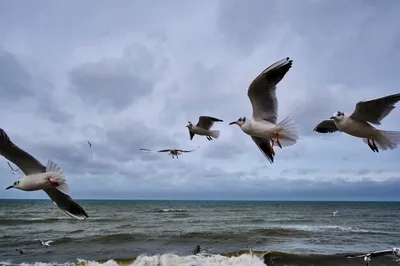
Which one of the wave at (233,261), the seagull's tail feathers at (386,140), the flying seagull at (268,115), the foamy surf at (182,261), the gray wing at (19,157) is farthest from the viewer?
the wave at (233,261)

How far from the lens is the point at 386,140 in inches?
230

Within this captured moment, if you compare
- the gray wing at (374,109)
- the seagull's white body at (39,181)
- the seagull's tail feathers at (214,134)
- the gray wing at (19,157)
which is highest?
the seagull's tail feathers at (214,134)

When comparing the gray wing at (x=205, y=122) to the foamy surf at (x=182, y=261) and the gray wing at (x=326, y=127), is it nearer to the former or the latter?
the gray wing at (x=326, y=127)

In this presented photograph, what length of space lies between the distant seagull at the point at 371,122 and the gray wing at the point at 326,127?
1.01 meters

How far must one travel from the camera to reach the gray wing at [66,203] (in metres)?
5.96

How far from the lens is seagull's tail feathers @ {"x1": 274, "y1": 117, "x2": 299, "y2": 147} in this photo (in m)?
6.40

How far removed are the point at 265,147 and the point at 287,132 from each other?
3.51ft

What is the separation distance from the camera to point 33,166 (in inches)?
224

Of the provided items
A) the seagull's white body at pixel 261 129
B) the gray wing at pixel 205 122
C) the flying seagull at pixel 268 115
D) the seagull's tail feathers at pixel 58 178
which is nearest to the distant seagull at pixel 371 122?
the flying seagull at pixel 268 115

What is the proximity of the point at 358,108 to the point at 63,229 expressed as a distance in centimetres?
2617

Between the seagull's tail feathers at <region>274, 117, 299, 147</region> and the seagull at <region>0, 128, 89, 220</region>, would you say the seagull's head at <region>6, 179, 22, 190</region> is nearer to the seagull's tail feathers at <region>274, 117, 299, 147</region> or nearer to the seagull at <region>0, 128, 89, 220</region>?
the seagull at <region>0, 128, 89, 220</region>

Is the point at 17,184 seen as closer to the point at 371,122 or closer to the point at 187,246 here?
the point at 371,122

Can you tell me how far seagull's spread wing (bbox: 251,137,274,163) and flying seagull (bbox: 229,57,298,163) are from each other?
0.74m

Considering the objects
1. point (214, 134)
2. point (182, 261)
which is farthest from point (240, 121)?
→ point (182, 261)
